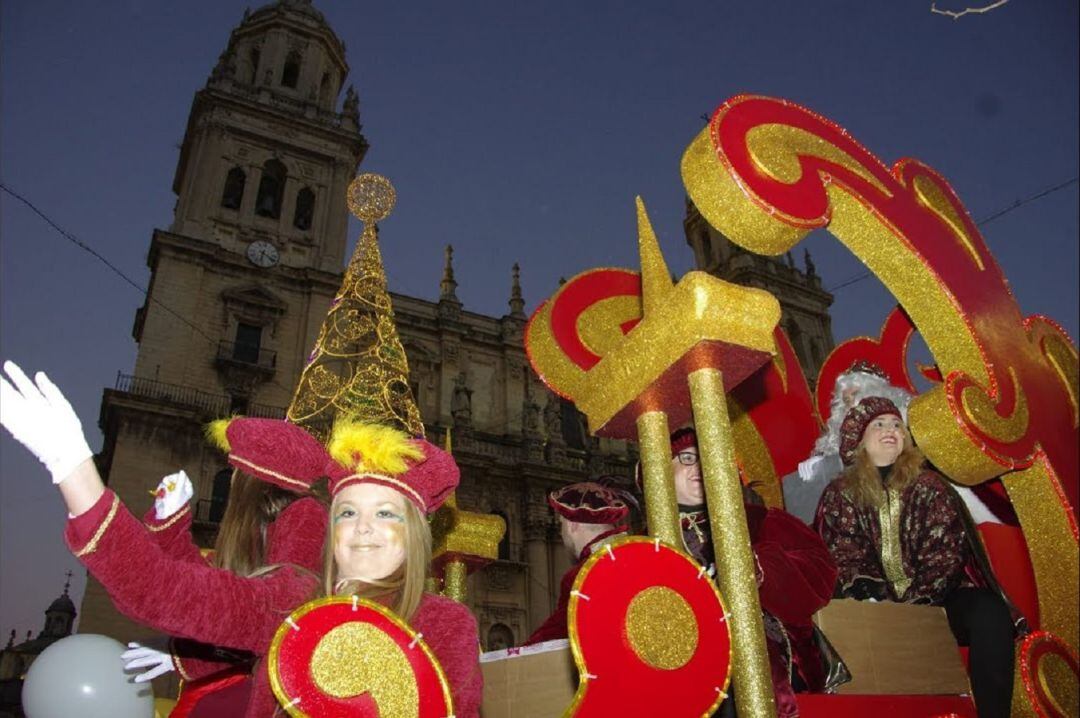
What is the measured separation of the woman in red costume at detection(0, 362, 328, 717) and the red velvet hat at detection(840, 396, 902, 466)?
8.29ft

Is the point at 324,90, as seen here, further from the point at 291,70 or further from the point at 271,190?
the point at 271,190

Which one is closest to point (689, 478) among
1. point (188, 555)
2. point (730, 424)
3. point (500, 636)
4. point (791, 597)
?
point (730, 424)

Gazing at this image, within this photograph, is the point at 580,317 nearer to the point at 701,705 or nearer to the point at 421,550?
the point at 421,550

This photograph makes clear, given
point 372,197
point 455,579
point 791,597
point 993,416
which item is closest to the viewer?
point 791,597

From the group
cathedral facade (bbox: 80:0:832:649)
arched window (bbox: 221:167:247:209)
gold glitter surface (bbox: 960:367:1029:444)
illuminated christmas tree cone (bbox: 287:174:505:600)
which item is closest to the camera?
gold glitter surface (bbox: 960:367:1029:444)

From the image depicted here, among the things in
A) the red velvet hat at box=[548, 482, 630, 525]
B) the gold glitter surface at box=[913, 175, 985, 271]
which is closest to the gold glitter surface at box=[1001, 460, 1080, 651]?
the gold glitter surface at box=[913, 175, 985, 271]

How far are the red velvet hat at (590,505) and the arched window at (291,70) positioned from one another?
82.7 ft

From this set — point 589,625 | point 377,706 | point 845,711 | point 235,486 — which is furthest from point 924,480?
point 235,486

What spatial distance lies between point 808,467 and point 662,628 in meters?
2.59

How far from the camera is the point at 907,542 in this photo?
3.07 meters

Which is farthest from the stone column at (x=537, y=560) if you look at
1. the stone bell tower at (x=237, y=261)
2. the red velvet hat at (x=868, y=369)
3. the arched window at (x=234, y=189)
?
the red velvet hat at (x=868, y=369)

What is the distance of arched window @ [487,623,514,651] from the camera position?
751 inches

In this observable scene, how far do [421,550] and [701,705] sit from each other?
0.93 m

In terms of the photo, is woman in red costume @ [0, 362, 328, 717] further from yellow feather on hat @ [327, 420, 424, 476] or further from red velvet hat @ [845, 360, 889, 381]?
red velvet hat @ [845, 360, 889, 381]
